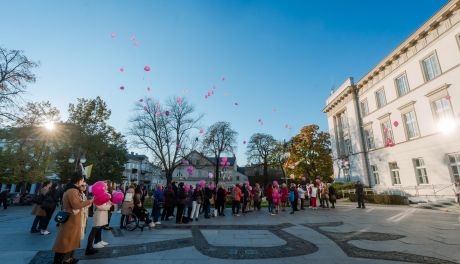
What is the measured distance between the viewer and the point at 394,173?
79.7 feet

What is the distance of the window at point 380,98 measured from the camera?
25703 mm

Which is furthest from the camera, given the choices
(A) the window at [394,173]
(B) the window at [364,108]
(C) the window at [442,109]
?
(B) the window at [364,108]

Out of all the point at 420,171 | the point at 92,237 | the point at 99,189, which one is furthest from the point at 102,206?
the point at 420,171

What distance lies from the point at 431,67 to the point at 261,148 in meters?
38.1

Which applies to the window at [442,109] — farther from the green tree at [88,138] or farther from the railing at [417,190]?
the green tree at [88,138]

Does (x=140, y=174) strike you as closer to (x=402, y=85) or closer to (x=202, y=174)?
(x=202, y=174)

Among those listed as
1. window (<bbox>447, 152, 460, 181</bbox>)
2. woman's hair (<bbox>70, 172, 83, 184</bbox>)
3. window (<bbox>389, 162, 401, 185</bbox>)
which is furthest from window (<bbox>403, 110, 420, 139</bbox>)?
woman's hair (<bbox>70, 172, 83, 184</bbox>)

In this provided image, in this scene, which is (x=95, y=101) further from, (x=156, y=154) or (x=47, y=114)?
(x=156, y=154)

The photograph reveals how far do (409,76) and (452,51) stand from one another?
14.7 ft

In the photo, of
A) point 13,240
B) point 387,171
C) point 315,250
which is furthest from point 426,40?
point 13,240

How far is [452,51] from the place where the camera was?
57.0 ft

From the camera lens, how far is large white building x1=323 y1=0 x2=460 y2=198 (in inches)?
698

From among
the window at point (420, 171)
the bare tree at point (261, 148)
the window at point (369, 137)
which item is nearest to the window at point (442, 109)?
the window at point (420, 171)

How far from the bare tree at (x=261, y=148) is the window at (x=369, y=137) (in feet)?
86.3
